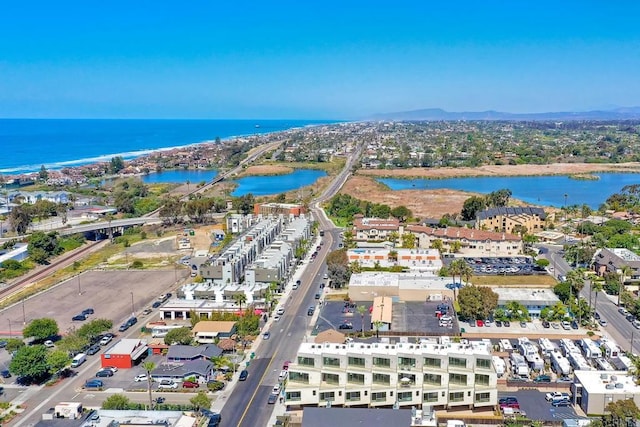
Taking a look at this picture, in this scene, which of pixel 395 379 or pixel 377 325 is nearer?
pixel 395 379

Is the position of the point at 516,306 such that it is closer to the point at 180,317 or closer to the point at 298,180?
the point at 180,317

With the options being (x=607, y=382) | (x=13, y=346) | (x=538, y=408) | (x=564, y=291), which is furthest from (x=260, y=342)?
(x=564, y=291)

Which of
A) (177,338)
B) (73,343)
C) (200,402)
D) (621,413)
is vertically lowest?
(73,343)

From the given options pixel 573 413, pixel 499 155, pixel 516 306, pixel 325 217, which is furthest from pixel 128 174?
pixel 573 413

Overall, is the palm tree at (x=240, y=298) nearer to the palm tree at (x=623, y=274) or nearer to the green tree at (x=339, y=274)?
the green tree at (x=339, y=274)

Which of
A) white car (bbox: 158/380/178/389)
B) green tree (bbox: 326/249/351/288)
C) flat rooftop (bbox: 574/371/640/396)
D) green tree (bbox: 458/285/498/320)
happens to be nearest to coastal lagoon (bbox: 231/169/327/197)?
green tree (bbox: 326/249/351/288)

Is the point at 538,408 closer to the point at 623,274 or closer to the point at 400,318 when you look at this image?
the point at 400,318
